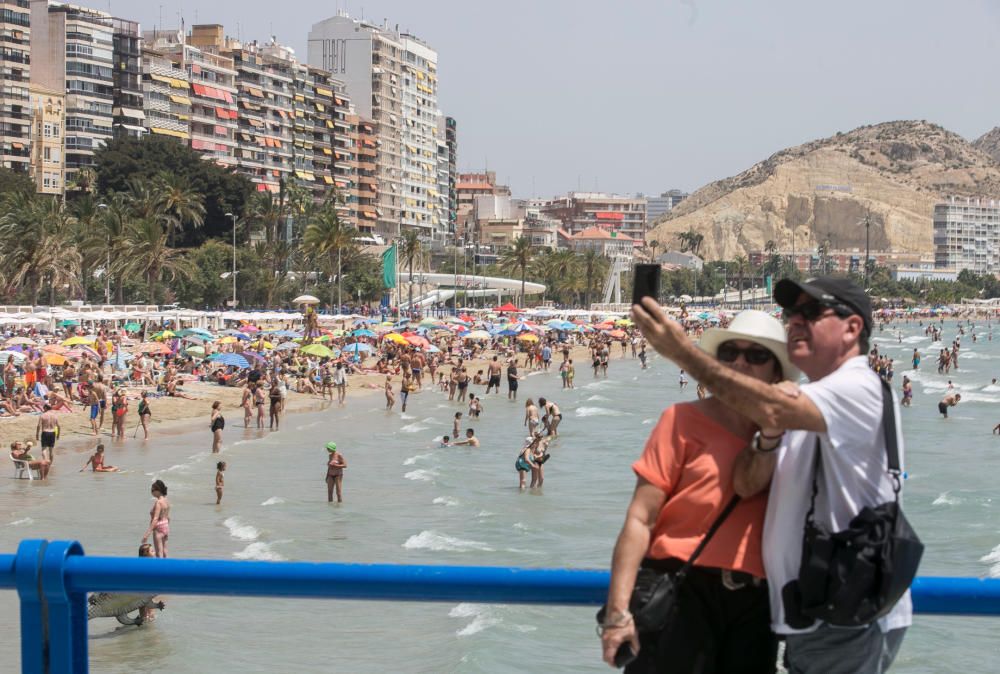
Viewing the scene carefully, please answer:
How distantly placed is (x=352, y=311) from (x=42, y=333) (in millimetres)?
37675

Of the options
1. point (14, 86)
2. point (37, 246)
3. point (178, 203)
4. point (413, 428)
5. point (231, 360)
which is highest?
point (14, 86)

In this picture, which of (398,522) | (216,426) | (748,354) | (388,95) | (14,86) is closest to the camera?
(748,354)

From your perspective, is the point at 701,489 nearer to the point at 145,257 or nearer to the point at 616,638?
the point at 616,638

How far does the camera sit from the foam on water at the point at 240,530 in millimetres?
17208

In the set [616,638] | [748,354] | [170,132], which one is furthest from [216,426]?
[170,132]

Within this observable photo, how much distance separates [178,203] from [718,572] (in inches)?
3048

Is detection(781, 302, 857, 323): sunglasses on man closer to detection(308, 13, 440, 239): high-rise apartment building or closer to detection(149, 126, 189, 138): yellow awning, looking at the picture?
detection(149, 126, 189, 138): yellow awning

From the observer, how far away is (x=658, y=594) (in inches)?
103

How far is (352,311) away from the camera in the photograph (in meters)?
83.9

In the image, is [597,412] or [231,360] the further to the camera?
[597,412]

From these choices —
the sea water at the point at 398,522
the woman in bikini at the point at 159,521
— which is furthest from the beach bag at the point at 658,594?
the woman in bikini at the point at 159,521

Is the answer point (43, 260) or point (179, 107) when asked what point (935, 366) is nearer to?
point (43, 260)

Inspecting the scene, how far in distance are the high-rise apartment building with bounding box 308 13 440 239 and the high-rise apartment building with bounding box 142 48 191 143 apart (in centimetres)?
2931

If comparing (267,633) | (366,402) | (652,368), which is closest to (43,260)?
(366,402)
